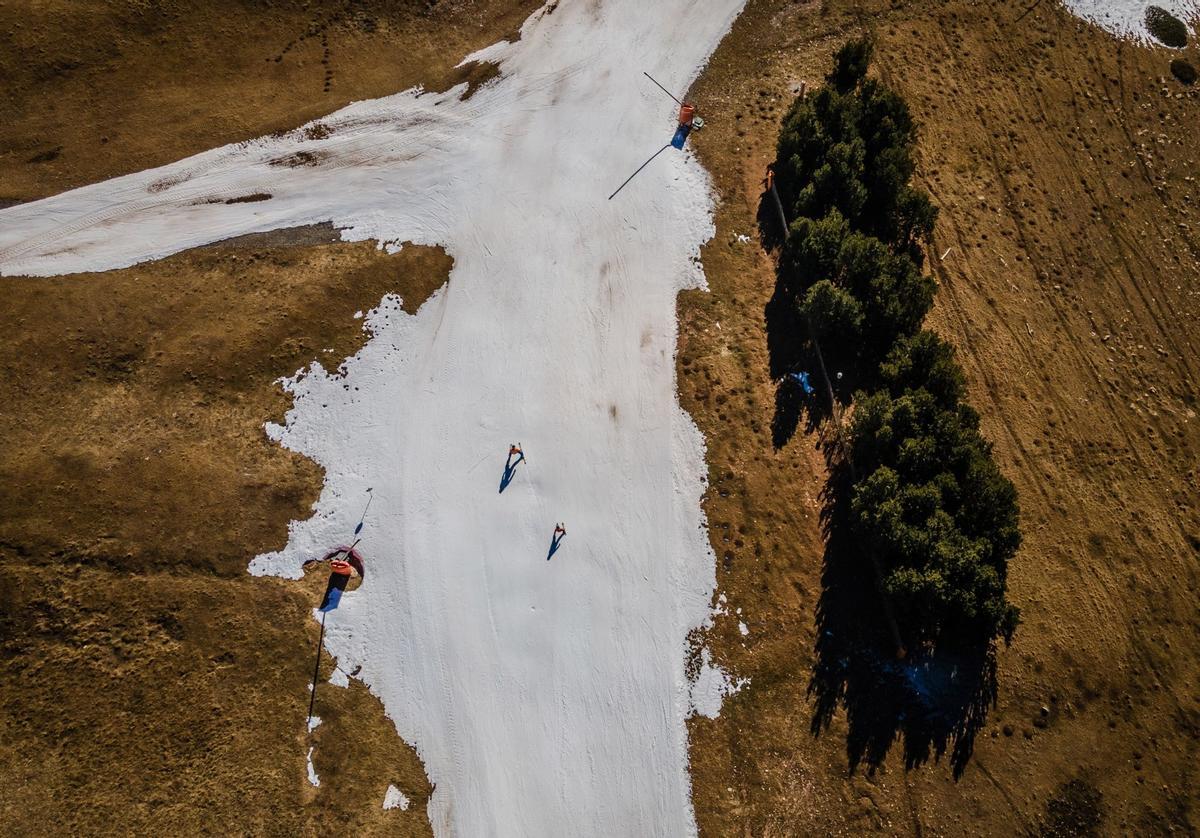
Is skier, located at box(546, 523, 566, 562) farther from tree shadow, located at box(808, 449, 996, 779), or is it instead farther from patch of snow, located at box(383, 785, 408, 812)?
tree shadow, located at box(808, 449, 996, 779)

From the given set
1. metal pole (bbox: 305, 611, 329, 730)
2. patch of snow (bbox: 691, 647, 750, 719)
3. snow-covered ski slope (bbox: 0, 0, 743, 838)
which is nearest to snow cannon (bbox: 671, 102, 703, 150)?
snow-covered ski slope (bbox: 0, 0, 743, 838)

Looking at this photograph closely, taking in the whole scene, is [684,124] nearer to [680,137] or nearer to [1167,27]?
[680,137]

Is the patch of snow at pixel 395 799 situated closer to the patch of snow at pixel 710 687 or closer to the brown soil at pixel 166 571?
the brown soil at pixel 166 571

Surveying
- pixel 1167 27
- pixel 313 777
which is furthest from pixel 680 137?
pixel 313 777

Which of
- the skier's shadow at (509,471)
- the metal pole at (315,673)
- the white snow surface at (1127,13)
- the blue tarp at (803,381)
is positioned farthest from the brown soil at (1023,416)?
the metal pole at (315,673)

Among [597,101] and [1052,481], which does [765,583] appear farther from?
[597,101]

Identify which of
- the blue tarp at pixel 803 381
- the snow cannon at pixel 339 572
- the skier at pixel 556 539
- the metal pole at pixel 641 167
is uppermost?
the metal pole at pixel 641 167
